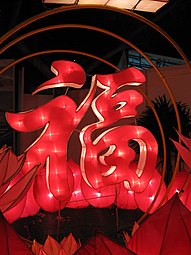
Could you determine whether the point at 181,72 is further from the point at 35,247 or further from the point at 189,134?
the point at 35,247

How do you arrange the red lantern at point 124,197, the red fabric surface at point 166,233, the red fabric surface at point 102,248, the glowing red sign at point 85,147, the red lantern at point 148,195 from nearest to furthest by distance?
the red fabric surface at point 102,248, the red fabric surface at point 166,233, the glowing red sign at point 85,147, the red lantern at point 148,195, the red lantern at point 124,197

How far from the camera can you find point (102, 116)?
10.4ft

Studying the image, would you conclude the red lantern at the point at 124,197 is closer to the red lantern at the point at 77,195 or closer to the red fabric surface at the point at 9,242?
the red lantern at the point at 77,195

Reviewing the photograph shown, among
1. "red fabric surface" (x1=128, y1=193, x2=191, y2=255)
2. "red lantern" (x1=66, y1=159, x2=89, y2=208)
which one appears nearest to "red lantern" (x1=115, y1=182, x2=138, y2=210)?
"red lantern" (x1=66, y1=159, x2=89, y2=208)

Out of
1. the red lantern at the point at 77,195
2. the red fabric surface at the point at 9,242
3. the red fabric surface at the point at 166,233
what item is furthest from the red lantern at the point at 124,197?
the red fabric surface at the point at 9,242

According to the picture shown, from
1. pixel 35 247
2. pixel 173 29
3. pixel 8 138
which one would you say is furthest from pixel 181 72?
pixel 35 247

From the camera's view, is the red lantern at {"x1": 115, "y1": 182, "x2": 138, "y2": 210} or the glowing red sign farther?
the red lantern at {"x1": 115, "y1": 182, "x2": 138, "y2": 210}

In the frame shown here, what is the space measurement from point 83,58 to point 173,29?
2575 mm

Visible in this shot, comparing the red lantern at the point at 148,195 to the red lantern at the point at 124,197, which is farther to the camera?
the red lantern at the point at 124,197

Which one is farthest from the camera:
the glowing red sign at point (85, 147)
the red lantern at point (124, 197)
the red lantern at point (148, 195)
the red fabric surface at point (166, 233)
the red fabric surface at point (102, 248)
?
the red lantern at point (124, 197)

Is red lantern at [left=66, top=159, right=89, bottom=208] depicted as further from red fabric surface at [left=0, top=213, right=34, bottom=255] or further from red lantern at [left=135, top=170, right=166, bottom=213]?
red fabric surface at [left=0, top=213, right=34, bottom=255]

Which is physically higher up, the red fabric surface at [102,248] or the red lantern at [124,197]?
the red fabric surface at [102,248]

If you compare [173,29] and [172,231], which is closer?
[172,231]

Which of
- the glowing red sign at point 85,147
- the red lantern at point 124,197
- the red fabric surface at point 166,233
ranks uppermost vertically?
the glowing red sign at point 85,147
